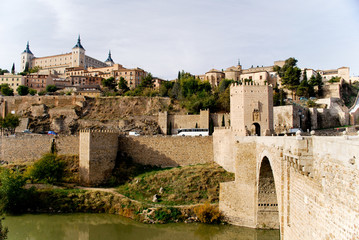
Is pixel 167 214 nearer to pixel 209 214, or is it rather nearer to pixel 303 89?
pixel 209 214

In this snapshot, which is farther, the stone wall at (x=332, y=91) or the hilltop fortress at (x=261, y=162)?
the stone wall at (x=332, y=91)

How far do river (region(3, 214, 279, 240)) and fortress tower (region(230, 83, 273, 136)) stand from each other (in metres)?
5.99

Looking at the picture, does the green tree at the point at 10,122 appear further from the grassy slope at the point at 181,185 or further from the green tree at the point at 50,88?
the green tree at the point at 50,88

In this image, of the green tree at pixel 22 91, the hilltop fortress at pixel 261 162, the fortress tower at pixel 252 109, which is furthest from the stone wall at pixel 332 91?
the green tree at pixel 22 91

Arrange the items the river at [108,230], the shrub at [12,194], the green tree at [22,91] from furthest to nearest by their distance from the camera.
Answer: the green tree at [22,91]
the shrub at [12,194]
the river at [108,230]

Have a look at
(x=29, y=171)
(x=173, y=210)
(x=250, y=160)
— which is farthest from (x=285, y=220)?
(x=29, y=171)

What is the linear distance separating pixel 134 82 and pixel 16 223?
4324 cm

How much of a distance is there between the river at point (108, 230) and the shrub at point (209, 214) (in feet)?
1.13

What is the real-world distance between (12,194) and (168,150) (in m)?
10.5

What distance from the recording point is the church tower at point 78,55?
7056 centimetres

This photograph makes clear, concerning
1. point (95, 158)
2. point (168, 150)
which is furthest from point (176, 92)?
point (95, 158)

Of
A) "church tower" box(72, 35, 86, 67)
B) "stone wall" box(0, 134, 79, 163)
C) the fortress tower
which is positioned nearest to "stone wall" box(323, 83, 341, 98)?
the fortress tower

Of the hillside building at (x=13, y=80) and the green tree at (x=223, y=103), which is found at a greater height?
the hillside building at (x=13, y=80)

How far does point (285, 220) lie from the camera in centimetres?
830
